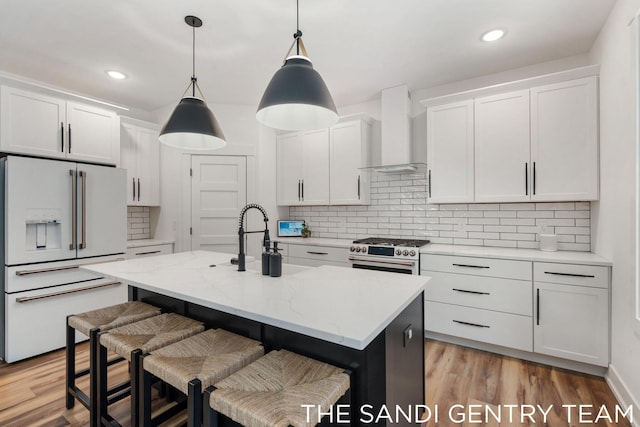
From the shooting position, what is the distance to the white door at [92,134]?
10.5 feet

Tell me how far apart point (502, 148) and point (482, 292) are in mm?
1368

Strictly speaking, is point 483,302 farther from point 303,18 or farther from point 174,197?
point 174,197

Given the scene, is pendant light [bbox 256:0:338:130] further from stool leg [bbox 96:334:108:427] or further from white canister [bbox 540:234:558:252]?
white canister [bbox 540:234:558:252]

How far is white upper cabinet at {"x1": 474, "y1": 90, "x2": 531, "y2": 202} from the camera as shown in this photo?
2824 mm

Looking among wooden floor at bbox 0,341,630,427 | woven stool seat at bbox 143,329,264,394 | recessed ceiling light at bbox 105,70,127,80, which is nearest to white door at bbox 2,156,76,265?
wooden floor at bbox 0,341,630,427

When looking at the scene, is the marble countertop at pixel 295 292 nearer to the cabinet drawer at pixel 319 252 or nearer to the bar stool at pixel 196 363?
the bar stool at pixel 196 363

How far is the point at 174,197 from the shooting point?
420 cm

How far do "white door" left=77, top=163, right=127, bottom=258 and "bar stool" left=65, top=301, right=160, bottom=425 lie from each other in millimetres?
1371

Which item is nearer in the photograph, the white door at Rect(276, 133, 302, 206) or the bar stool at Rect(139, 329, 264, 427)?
the bar stool at Rect(139, 329, 264, 427)

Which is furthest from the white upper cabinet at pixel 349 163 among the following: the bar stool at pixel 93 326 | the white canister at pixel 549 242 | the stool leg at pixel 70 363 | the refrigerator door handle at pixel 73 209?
the stool leg at pixel 70 363

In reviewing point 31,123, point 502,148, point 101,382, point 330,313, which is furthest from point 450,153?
point 31,123

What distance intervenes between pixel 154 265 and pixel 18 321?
163 centimetres

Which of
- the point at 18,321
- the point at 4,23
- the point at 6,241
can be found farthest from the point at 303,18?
the point at 18,321

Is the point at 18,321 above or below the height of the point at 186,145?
below
